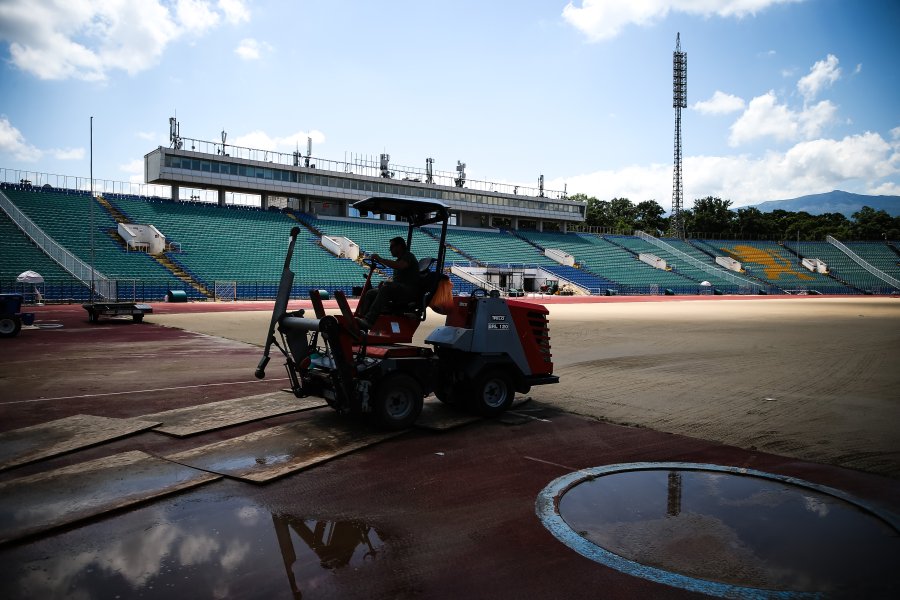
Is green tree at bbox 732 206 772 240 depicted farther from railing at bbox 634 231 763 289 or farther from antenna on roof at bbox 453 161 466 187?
antenna on roof at bbox 453 161 466 187

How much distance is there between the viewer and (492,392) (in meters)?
6.88

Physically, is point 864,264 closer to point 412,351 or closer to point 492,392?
point 492,392

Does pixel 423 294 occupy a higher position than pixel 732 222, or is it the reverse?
→ pixel 732 222

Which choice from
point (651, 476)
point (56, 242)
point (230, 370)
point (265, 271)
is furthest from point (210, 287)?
point (651, 476)

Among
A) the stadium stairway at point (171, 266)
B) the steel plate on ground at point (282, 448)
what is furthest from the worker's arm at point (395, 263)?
the stadium stairway at point (171, 266)

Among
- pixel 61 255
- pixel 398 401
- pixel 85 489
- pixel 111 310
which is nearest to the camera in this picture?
pixel 85 489

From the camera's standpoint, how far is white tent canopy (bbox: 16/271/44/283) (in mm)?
27016

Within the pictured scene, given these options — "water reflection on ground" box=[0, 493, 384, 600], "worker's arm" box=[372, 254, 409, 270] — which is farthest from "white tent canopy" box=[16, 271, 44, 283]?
"water reflection on ground" box=[0, 493, 384, 600]

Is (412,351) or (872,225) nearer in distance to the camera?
(412,351)

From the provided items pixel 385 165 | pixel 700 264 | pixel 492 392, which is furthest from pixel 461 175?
pixel 492 392

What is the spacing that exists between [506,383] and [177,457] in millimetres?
3732

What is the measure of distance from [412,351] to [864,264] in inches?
3284

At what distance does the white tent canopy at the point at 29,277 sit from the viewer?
27016mm

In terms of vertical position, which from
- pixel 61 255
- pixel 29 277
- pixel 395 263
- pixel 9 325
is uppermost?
pixel 61 255
